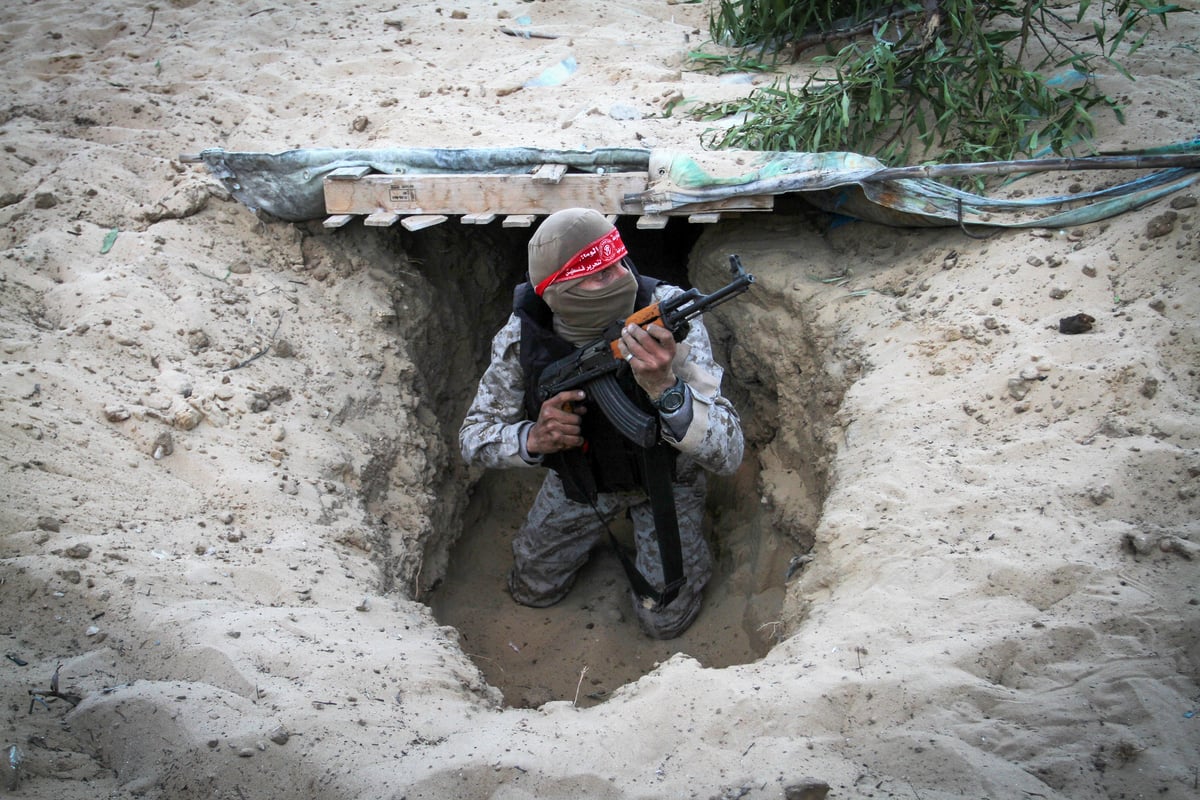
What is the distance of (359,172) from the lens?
4102 millimetres

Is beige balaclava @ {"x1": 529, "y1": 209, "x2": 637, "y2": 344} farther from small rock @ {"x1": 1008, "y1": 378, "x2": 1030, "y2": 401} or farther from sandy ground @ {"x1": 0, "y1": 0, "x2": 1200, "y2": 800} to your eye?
small rock @ {"x1": 1008, "y1": 378, "x2": 1030, "y2": 401}

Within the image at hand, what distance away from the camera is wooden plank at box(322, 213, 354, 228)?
403 centimetres

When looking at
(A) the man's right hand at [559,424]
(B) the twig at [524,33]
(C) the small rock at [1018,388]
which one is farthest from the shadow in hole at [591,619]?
(B) the twig at [524,33]

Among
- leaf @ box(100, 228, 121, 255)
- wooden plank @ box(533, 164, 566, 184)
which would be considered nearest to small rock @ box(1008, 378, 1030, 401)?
wooden plank @ box(533, 164, 566, 184)

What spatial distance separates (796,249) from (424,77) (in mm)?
2803

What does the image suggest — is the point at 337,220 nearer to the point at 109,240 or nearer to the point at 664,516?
the point at 109,240

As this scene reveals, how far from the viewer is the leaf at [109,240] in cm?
384

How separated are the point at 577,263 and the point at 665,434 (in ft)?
2.22

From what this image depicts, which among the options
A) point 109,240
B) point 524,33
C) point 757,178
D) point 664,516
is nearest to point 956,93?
point 757,178

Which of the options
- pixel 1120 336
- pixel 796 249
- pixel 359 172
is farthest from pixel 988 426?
pixel 359 172

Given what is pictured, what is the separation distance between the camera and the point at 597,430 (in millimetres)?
3533

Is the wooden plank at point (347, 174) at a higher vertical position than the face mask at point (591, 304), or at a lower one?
higher

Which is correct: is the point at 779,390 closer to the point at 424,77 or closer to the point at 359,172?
the point at 359,172

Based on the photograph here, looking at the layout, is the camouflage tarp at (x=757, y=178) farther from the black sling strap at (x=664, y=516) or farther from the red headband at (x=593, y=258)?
the black sling strap at (x=664, y=516)
